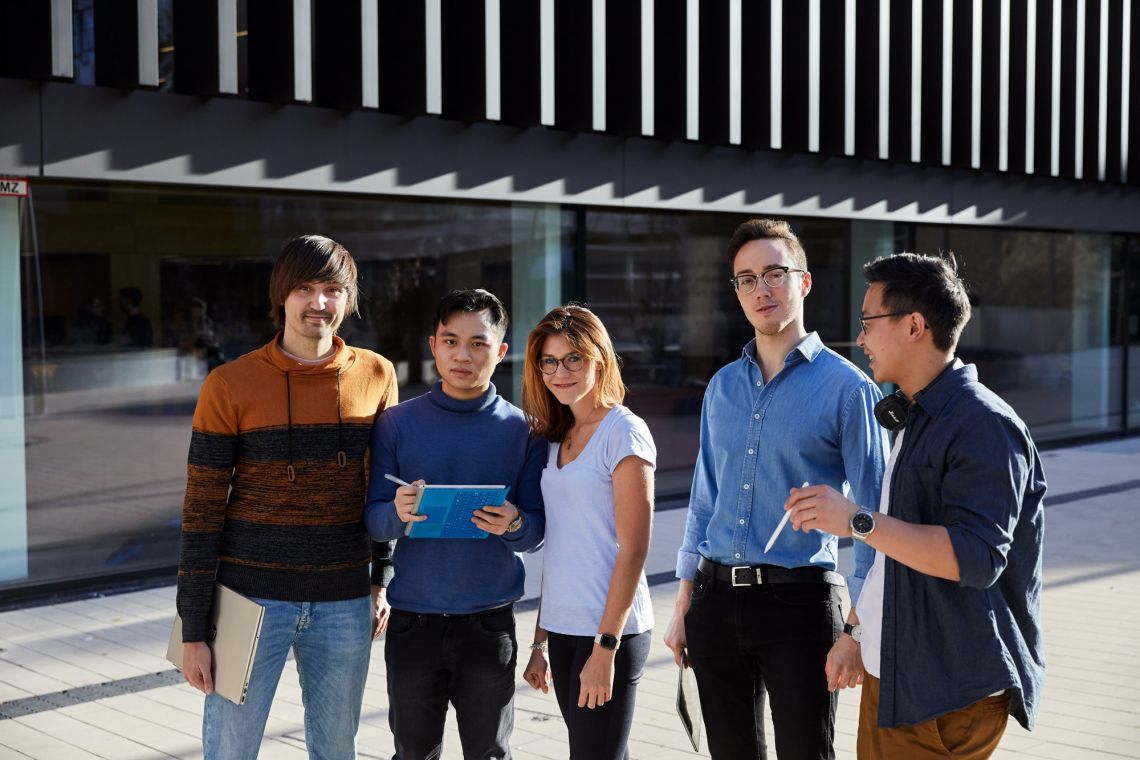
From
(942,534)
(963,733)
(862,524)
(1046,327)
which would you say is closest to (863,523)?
(862,524)

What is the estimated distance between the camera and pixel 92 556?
870 centimetres

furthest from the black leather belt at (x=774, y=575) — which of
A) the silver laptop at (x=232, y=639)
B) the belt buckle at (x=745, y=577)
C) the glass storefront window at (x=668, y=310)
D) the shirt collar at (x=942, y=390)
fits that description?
the glass storefront window at (x=668, y=310)

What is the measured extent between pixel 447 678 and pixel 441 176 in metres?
6.45

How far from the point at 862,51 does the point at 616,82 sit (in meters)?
3.68

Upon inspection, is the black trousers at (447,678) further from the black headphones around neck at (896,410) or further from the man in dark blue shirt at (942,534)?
the black headphones around neck at (896,410)

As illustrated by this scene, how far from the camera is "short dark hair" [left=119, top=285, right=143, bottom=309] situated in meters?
8.59

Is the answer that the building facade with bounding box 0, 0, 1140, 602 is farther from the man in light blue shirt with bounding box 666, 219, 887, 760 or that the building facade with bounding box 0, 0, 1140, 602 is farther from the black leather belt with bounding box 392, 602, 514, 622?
the man in light blue shirt with bounding box 666, 219, 887, 760

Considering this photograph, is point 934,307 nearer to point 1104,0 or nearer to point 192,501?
point 192,501

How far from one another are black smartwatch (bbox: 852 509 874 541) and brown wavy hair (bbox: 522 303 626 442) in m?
1.00

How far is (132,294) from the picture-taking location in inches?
340

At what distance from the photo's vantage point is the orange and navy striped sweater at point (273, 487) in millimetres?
3412

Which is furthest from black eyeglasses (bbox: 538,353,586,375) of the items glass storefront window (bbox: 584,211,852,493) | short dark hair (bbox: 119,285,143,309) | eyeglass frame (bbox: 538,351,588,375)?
glass storefront window (bbox: 584,211,852,493)

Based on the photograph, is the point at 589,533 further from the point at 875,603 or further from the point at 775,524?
the point at 875,603

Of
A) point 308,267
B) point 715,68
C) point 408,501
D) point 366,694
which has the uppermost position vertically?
point 715,68
